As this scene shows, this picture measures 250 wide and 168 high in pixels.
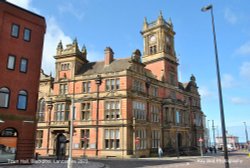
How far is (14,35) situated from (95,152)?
72.2 ft

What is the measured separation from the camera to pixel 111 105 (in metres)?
40.9

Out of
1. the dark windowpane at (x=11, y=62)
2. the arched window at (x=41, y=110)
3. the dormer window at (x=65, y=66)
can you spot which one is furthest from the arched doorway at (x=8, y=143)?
the dormer window at (x=65, y=66)

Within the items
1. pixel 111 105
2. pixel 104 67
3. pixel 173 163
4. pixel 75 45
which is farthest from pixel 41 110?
pixel 173 163

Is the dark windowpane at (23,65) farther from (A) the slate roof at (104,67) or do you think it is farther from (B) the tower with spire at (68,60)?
(B) the tower with spire at (68,60)

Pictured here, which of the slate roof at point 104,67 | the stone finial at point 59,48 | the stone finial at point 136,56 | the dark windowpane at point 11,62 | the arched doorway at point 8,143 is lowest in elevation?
the arched doorway at point 8,143

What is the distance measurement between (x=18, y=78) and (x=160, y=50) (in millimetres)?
33553

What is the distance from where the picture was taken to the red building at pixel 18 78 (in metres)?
23.9

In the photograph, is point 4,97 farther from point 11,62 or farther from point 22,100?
point 11,62

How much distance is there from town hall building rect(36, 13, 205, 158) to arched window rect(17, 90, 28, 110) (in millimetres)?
10677

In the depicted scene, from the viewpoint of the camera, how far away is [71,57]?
4669cm

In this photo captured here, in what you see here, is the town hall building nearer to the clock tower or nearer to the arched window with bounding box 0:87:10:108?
the clock tower

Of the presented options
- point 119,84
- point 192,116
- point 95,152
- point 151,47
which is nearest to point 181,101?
point 192,116

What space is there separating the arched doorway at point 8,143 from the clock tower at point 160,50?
3299 cm

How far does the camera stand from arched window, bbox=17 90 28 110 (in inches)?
986
